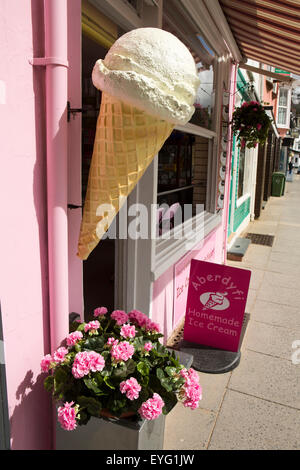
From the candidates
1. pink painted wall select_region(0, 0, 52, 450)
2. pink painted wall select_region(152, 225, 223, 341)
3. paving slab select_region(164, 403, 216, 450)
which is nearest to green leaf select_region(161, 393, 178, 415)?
pink painted wall select_region(0, 0, 52, 450)

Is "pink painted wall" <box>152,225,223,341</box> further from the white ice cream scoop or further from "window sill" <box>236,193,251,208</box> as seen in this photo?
"window sill" <box>236,193,251,208</box>

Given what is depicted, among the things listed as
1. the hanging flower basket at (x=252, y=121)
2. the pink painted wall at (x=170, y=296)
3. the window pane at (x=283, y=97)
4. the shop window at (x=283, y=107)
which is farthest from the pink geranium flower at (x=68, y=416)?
the window pane at (x=283, y=97)

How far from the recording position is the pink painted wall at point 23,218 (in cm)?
163

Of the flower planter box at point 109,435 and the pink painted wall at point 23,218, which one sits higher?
the pink painted wall at point 23,218

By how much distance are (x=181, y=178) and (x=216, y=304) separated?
1.88 metres

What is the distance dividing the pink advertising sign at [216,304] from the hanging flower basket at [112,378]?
182 cm

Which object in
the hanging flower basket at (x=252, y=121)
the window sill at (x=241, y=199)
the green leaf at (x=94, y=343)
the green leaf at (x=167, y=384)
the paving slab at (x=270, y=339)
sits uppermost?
the hanging flower basket at (x=252, y=121)

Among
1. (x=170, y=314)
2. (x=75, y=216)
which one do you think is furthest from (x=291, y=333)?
(x=75, y=216)

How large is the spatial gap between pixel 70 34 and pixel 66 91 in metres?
0.38

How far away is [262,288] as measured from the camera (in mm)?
6105

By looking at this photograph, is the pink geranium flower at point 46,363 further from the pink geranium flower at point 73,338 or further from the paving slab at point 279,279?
the paving slab at point 279,279

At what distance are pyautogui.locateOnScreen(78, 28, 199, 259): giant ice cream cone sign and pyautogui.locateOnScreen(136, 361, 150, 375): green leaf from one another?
0.70 m

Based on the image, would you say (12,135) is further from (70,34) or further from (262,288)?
(262,288)

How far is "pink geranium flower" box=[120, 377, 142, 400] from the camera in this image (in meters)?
1.73
